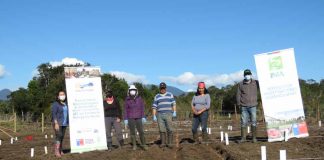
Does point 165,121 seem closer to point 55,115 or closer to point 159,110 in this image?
point 159,110

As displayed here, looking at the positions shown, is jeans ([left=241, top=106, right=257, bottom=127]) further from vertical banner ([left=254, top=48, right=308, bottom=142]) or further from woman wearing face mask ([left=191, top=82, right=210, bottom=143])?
woman wearing face mask ([left=191, top=82, right=210, bottom=143])

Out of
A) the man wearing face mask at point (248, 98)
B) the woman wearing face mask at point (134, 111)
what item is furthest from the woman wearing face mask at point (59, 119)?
the man wearing face mask at point (248, 98)

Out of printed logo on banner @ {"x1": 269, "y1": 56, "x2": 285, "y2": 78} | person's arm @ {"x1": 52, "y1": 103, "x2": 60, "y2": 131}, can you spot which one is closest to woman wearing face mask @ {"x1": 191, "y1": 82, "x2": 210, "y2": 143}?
printed logo on banner @ {"x1": 269, "y1": 56, "x2": 285, "y2": 78}

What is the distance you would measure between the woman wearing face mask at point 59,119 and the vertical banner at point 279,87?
5.15m

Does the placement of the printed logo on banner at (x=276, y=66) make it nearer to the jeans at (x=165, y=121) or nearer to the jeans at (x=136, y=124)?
the jeans at (x=165, y=121)

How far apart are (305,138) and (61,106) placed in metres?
6.73

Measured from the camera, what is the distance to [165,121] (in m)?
12.2

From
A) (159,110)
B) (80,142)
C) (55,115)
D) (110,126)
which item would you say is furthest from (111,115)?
(55,115)

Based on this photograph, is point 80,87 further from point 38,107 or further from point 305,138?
point 38,107

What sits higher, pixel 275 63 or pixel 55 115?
pixel 275 63

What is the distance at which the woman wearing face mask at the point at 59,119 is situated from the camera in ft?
37.3

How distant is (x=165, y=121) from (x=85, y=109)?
6.97ft

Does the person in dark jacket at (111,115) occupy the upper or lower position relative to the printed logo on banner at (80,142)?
upper

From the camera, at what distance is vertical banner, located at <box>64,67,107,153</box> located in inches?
465
